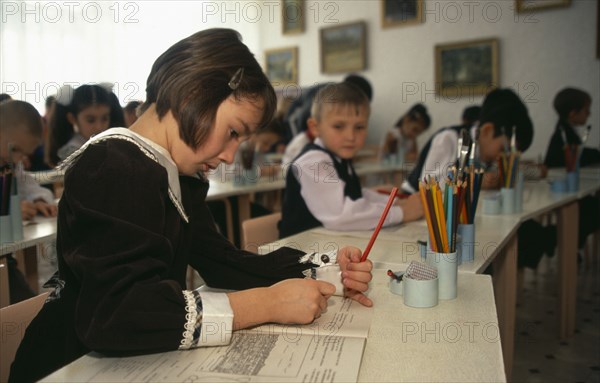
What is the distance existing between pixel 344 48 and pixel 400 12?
762 mm

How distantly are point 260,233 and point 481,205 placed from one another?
0.88 m

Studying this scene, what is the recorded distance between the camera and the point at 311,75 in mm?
6398

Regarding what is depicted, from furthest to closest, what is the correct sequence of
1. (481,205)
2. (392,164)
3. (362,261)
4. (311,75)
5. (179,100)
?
(311,75) → (392,164) → (481,205) → (362,261) → (179,100)

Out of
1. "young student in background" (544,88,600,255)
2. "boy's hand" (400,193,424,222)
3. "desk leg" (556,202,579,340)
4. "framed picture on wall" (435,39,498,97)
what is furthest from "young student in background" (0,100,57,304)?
"framed picture on wall" (435,39,498,97)

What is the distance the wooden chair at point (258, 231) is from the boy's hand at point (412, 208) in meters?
0.40

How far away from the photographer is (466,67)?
5.37m

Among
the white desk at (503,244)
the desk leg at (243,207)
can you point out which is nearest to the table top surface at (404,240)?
the white desk at (503,244)

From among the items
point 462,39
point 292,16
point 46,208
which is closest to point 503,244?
point 46,208

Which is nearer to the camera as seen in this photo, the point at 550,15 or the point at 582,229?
the point at 582,229

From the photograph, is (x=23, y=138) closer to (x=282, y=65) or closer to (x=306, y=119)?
(x=306, y=119)

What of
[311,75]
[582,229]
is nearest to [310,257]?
[582,229]

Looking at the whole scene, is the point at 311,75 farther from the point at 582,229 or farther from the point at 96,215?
the point at 96,215

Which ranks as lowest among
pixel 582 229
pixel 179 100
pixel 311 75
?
pixel 582 229

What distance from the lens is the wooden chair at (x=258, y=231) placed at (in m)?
1.57
